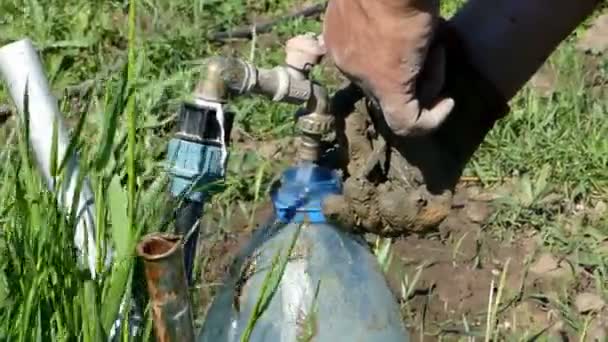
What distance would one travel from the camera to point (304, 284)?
240cm

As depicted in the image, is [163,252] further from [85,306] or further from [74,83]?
[74,83]

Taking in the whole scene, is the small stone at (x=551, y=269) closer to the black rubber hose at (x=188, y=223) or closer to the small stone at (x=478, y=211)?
the small stone at (x=478, y=211)

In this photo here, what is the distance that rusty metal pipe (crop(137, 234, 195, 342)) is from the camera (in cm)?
167

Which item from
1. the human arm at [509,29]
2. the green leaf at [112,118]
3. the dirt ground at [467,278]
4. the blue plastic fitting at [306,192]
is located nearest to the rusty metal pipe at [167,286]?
the green leaf at [112,118]

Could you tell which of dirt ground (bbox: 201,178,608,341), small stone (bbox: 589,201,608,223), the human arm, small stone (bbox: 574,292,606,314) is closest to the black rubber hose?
the human arm

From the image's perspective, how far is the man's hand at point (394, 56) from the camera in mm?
1937

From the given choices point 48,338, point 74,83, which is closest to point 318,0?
point 74,83

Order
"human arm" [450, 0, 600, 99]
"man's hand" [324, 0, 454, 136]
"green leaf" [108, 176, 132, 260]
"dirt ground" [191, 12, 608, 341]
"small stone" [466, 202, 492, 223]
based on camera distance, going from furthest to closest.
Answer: "small stone" [466, 202, 492, 223] → "dirt ground" [191, 12, 608, 341] → "human arm" [450, 0, 600, 99] → "man's hand" [324, 0, 454, 136] → "green leaf" [108, 176, 132, 260]

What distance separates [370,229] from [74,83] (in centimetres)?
200

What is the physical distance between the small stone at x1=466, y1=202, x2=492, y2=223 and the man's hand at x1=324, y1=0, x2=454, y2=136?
4.63ft

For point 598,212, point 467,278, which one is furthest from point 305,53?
point 598,212

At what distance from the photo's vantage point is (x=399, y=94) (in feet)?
6.62

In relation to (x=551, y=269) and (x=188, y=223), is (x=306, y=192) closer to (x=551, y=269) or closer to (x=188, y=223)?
(x=188, y=223)

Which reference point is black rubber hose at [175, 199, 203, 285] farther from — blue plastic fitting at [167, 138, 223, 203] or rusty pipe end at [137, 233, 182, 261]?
rusty pipe end at [137, 233, 182, 261]
